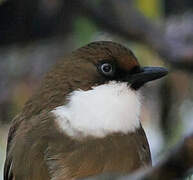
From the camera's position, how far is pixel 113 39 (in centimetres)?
528

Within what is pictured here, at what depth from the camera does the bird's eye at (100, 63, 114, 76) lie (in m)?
3.18

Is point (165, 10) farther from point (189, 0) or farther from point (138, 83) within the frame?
point (138, 83)

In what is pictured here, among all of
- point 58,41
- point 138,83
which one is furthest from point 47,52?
point 138,83

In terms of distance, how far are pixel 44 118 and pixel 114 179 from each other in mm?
1654

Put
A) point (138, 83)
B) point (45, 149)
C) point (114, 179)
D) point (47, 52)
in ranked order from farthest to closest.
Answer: point (47, 52)
point (138, 83)
point (45, 149)
point (114, 179)

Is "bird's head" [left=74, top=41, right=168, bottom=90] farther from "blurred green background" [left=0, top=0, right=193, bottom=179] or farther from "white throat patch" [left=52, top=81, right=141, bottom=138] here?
"blurred green background" [left=0, top=0, right=193, bottom=179]

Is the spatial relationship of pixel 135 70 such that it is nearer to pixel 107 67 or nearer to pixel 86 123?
pixel 107 67

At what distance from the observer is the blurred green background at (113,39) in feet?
15.1

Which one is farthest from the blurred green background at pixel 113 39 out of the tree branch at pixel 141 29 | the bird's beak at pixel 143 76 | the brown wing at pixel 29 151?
the brown wing at pixel 29 151

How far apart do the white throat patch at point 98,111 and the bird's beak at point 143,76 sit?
0.06 m

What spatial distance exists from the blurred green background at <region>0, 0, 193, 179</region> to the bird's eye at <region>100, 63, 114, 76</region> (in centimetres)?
93

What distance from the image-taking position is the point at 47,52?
5.84 metres

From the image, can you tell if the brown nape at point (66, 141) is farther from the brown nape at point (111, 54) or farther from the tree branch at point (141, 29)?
the tree branch at point (141, 29)

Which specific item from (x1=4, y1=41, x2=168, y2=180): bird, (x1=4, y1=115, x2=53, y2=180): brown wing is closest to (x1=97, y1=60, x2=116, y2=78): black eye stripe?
(x1=4, y1=41, x2=168, y2=180): bird
